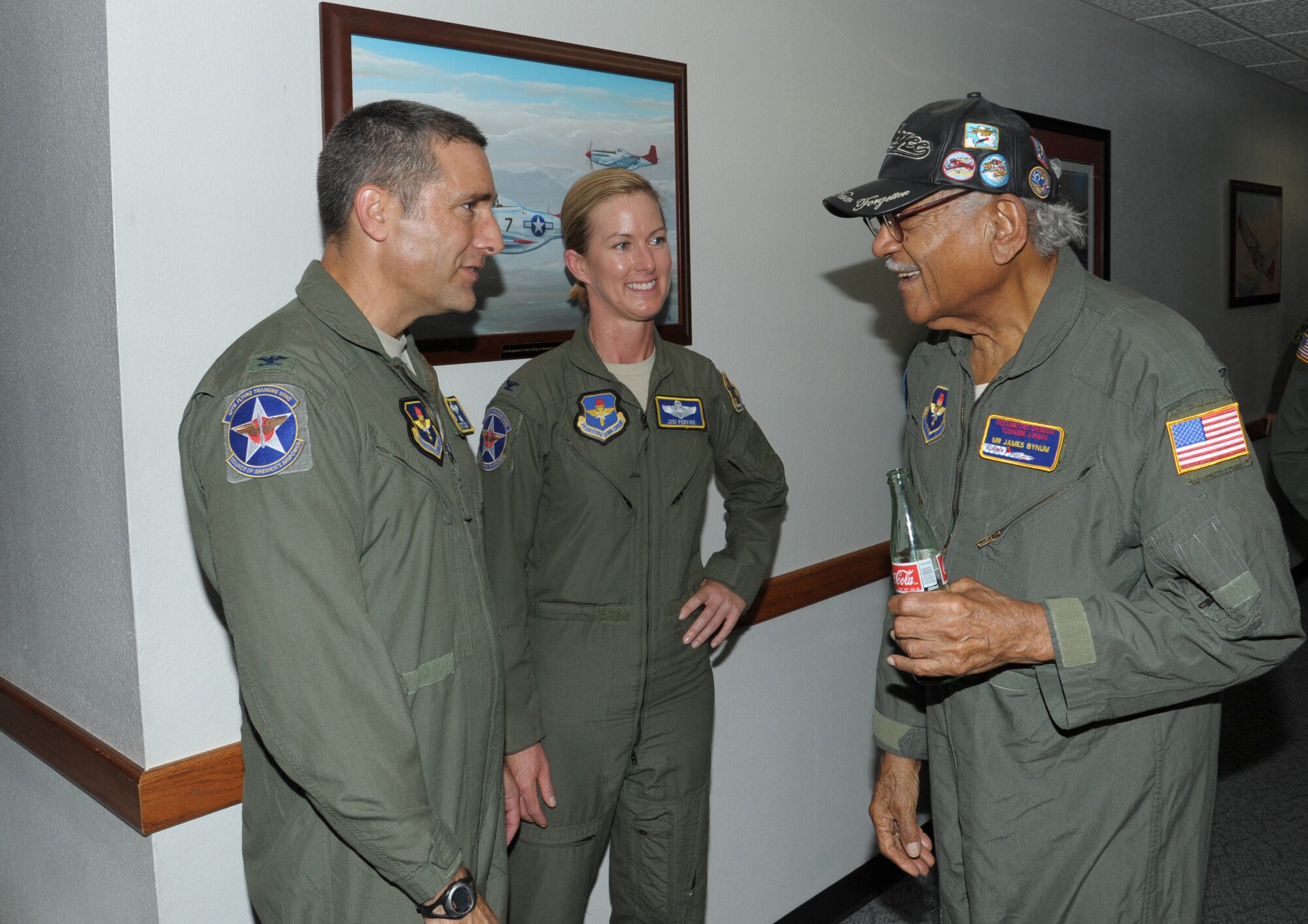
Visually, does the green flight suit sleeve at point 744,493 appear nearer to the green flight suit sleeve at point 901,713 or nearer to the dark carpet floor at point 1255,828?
the green flight suit sleeve at point 901,713

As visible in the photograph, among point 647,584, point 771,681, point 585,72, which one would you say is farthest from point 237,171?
point 771,681

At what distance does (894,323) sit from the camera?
3.39m

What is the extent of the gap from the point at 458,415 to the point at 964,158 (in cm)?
100

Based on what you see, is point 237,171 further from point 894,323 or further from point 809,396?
point 894,323

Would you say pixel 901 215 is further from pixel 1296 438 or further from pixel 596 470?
pixel 1296 438

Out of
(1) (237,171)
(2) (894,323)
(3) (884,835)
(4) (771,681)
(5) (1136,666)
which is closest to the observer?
(5) (1136,666)

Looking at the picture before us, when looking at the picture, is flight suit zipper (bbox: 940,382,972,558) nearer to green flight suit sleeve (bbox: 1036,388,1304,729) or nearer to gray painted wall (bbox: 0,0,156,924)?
green flight suit sleeve (bbox: 1036,388,1304,729)

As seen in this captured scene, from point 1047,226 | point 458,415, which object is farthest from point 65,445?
point 1047,226

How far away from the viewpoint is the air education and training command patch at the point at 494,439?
82.0 inches

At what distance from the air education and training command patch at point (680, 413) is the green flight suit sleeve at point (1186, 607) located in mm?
980

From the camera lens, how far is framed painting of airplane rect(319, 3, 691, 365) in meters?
1.93

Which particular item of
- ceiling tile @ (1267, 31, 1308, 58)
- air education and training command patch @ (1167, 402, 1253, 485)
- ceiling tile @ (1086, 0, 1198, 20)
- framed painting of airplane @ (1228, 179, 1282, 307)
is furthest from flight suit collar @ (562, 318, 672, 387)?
framed painting of airplane @ (1228, 179, 1282, 307)

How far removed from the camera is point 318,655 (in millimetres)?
1333

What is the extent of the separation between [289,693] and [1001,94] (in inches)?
130
